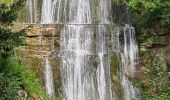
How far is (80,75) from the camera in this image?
22.2 meters

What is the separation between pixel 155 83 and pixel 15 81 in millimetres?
7470

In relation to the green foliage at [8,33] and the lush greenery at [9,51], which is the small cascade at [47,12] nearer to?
the lush greenery at [9,51]

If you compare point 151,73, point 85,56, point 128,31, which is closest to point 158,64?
point 151,73

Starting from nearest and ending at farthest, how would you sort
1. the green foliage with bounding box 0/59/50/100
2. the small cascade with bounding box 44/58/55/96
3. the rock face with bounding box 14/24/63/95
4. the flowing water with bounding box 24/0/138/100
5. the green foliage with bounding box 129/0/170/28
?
the green foliage with bounding box 0/59/50/100 < the small cascade with bounding box 44/58/55/96 < the rock face with bounding box 14/24/63/95 < the flowing water with bounding box 24/0/138/100 < the green foliage with bounding box 129/0/170/28

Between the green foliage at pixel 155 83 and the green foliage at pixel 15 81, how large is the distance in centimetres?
486

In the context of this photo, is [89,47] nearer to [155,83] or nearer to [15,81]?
A: [155,83]

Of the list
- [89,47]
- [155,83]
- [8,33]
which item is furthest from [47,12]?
[8,33]

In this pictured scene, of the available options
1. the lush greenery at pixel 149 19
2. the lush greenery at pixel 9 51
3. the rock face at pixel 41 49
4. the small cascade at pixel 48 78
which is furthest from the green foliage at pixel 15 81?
the lush greenery at pixel 149 19

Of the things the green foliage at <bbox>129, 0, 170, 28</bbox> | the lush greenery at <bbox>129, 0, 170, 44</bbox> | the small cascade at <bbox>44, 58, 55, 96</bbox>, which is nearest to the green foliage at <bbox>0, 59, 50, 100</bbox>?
the small cascade at <bbox>44, 58, 55, 96</bbox>

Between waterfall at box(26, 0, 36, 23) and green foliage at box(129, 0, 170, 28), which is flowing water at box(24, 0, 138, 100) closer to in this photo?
waterfall at box(26, 0, 36, 23)

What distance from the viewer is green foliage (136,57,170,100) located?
22.8m

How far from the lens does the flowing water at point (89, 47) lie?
2205 centimetres

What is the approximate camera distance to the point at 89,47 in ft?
75.3

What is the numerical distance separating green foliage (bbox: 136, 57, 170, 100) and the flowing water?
1.67 ft
